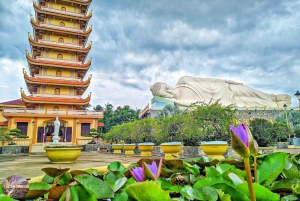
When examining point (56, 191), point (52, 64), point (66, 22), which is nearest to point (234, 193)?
point (56, 191)

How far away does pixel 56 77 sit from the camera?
16.7 metres

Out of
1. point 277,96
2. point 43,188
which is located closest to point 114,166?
point 43,188

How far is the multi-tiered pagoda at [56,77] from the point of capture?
15594mm

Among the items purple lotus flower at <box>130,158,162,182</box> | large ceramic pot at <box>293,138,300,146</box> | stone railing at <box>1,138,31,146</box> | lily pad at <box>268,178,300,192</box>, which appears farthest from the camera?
large ceramic pot at <box>293,138,300,146</box>

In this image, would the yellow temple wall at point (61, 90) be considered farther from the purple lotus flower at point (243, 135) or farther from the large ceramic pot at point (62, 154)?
the purple lotus flower at point (243, 135)

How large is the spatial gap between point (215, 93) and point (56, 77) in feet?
45.3

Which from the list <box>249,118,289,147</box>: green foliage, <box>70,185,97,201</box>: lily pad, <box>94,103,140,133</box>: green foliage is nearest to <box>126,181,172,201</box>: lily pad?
<box>70,185,97,201</box>: lily pad

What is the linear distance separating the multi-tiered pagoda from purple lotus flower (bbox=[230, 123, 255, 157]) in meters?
16.8

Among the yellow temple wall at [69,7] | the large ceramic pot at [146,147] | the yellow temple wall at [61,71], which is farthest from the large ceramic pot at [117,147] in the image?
the yellow temple wall at [69,7]

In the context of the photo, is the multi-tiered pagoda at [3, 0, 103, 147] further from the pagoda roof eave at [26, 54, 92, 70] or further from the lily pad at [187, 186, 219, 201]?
the lily pad at [187, 186, 219, 201]

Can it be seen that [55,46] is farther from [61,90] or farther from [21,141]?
[21,141]

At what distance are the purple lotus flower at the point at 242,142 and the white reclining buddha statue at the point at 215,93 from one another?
1898cm

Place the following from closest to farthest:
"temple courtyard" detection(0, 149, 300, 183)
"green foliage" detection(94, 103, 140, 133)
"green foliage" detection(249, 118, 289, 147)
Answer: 1. "temple courtyard" detection(0, 149, 300, 183)
2. "green foliage" detection(249, 118, 289, 147)
3. "green foliage" detection(94, 103, 140, 133)

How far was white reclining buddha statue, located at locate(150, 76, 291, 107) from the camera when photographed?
20078 millimetres
